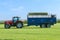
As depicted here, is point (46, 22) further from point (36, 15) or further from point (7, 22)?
point (7, 22)

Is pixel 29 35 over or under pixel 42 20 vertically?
under

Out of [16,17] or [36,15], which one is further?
[36,15]

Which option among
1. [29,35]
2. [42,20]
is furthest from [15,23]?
[29,35]

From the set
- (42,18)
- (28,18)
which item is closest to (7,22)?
(28,18)

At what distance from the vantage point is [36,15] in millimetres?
27719

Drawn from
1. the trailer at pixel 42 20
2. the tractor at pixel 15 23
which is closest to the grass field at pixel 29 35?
the tractor at pixel 15 23

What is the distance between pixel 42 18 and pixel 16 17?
373 cm

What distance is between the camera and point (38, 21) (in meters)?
27.1

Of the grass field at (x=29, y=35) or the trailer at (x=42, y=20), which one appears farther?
the trailer at (x=42, y=20)

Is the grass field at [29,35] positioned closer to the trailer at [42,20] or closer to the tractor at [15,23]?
the tractor at [15,23]

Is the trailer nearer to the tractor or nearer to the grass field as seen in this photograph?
the tractor

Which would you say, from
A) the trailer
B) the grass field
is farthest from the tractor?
the grass field

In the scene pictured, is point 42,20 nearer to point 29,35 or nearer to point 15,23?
point 15,23

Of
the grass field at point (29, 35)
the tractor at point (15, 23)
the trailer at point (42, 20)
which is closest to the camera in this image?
the grass field at point (29, 35)
